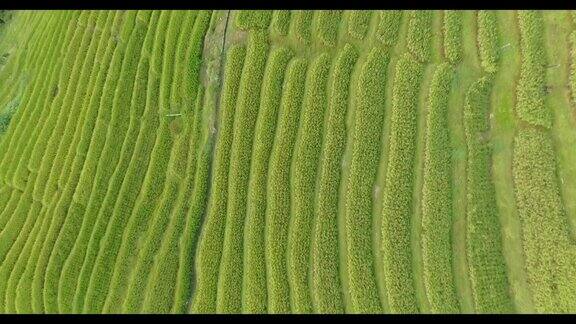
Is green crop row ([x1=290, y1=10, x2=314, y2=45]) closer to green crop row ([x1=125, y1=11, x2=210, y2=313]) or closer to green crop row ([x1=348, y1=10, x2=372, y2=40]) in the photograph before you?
green crop row ([x1=348, y1=10, x2=372, y2=40])

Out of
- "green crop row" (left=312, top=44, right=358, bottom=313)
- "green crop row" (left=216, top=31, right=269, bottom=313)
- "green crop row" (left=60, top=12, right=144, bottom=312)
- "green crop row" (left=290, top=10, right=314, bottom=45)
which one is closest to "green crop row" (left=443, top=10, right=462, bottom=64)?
"green crop row" (left=312, top=44, right=358, bottom=313)

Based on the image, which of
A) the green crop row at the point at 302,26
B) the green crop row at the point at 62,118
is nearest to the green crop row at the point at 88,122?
the green crop row at the point at 62,118

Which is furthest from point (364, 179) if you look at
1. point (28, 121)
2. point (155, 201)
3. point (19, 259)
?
point (28, 121)

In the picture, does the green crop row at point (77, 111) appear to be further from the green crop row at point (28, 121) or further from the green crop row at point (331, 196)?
the green crop row at point (331, 196)

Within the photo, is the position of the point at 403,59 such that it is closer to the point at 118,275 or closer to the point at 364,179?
the point at 364,179
